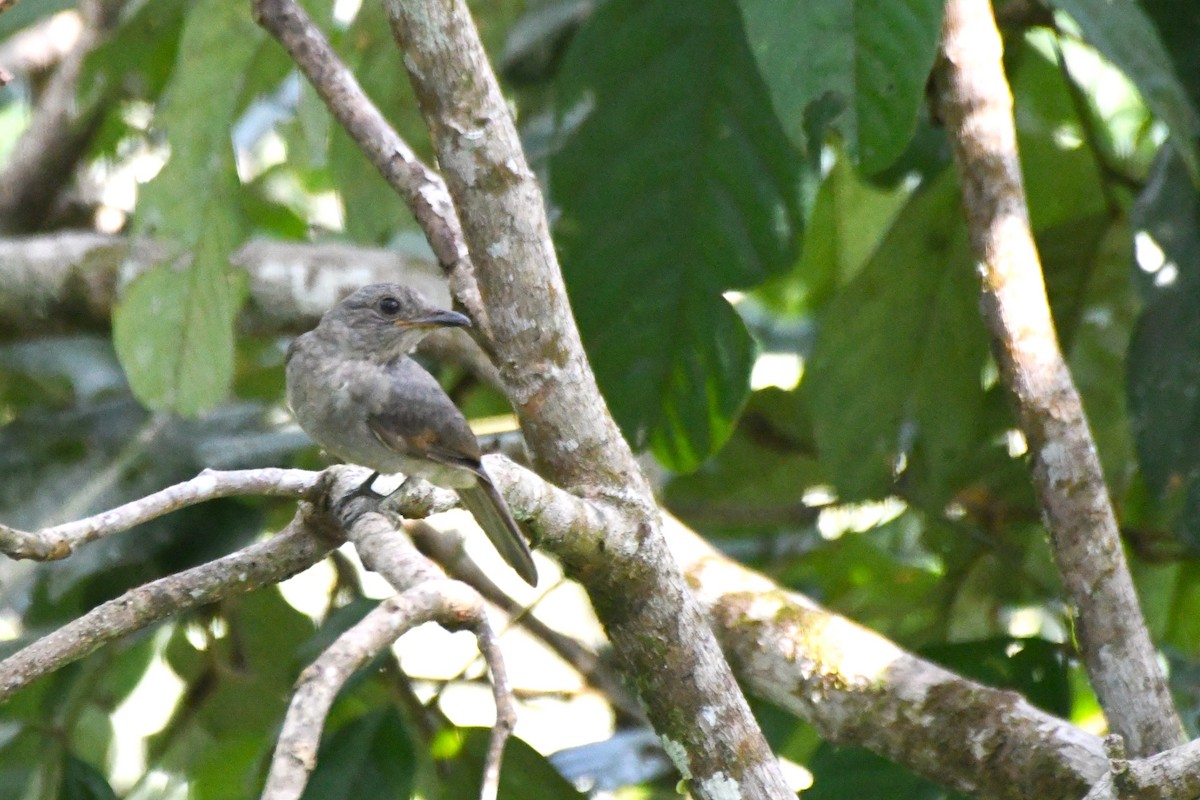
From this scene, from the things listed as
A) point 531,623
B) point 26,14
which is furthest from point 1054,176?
point 26,14

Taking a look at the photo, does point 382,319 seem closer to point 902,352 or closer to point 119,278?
point 119,278

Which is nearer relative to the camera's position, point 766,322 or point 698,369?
point 698,369

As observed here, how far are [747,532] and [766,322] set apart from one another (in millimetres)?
1020

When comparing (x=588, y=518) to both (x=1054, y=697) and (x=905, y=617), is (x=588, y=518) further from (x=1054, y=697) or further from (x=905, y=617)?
(x=905, y=617)

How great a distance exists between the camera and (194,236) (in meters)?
3.52

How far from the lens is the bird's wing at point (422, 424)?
2.68m

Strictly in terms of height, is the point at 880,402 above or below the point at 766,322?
below

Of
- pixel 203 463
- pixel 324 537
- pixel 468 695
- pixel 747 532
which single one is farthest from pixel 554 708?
pixel 324 537

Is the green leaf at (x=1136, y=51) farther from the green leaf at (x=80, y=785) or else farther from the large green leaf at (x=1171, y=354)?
the green leaf at (x=80, y=785)

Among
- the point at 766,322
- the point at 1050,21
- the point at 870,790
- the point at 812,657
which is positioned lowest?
the point at 870,790

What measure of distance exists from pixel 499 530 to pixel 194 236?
1.31 metres

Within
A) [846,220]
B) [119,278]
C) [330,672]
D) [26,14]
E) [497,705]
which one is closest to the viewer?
[330,672]

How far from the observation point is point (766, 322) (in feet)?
17.9

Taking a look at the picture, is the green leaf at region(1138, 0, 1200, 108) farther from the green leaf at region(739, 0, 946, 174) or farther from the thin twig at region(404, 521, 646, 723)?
the thin twig at region(404, 521, 646, 723)
